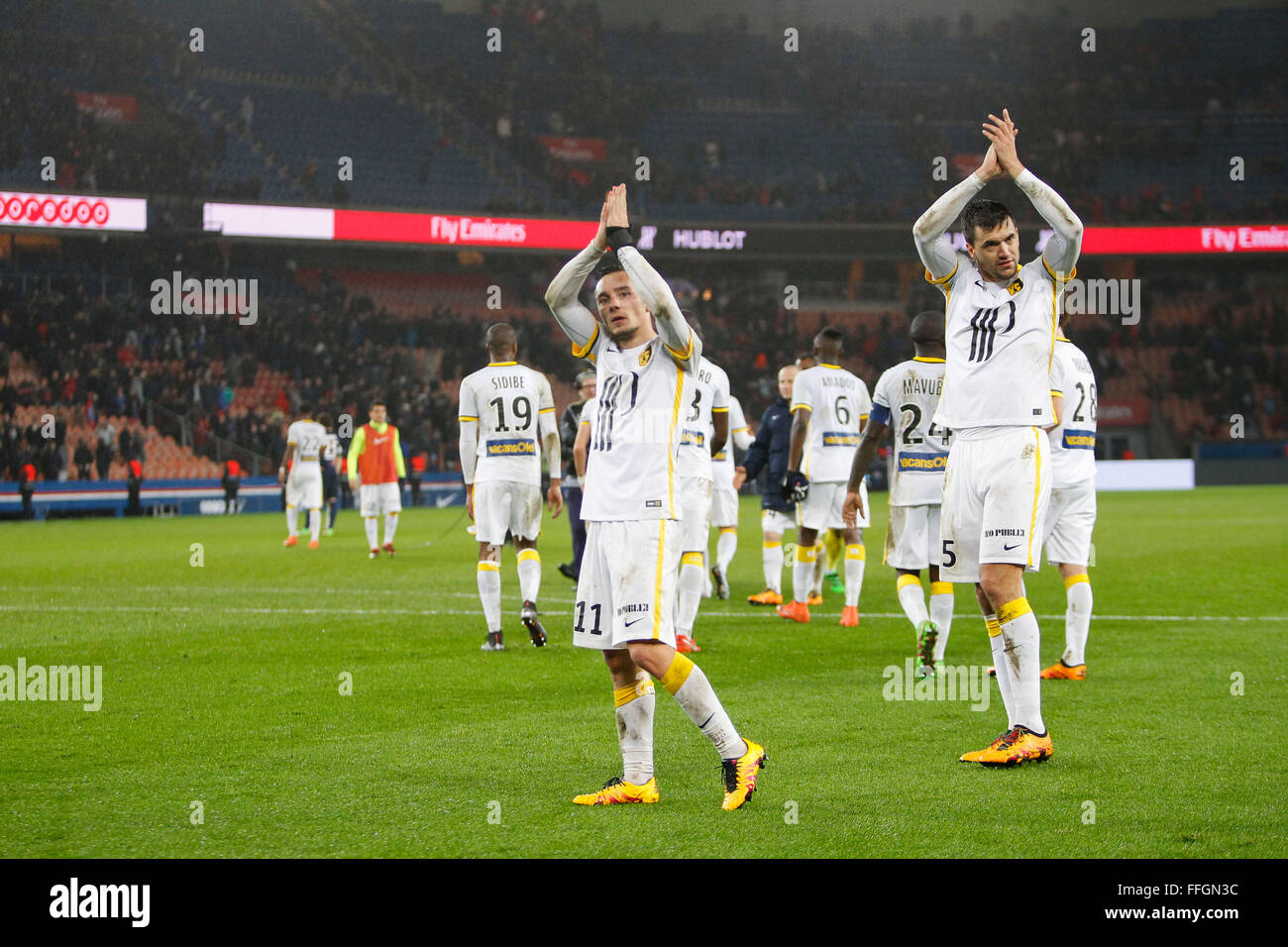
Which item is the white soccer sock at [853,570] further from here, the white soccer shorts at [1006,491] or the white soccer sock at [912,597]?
the white soccer shorts at [1006,491]

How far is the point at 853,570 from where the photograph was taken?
1113cm

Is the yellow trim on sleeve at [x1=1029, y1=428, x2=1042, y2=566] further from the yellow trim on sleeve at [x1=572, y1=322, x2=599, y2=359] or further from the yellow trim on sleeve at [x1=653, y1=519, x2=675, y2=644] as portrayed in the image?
the yellow trim on sleeve at [x1=572, y1=322, x2=599, y2=359]

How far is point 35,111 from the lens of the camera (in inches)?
1528

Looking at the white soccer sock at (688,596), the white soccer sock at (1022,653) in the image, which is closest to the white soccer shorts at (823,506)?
the white soccer sock at (688,596)

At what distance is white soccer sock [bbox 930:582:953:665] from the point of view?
344 inches

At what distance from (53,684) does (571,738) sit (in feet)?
12.1

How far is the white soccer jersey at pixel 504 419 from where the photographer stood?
34.2 feet

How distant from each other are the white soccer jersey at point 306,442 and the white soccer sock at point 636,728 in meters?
17.0

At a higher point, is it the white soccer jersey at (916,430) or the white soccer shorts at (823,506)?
the white soccer jersey at (916,430)

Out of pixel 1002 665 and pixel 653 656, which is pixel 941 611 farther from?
pixel 653 656

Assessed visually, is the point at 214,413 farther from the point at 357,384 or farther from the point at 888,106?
the point at 888,106
